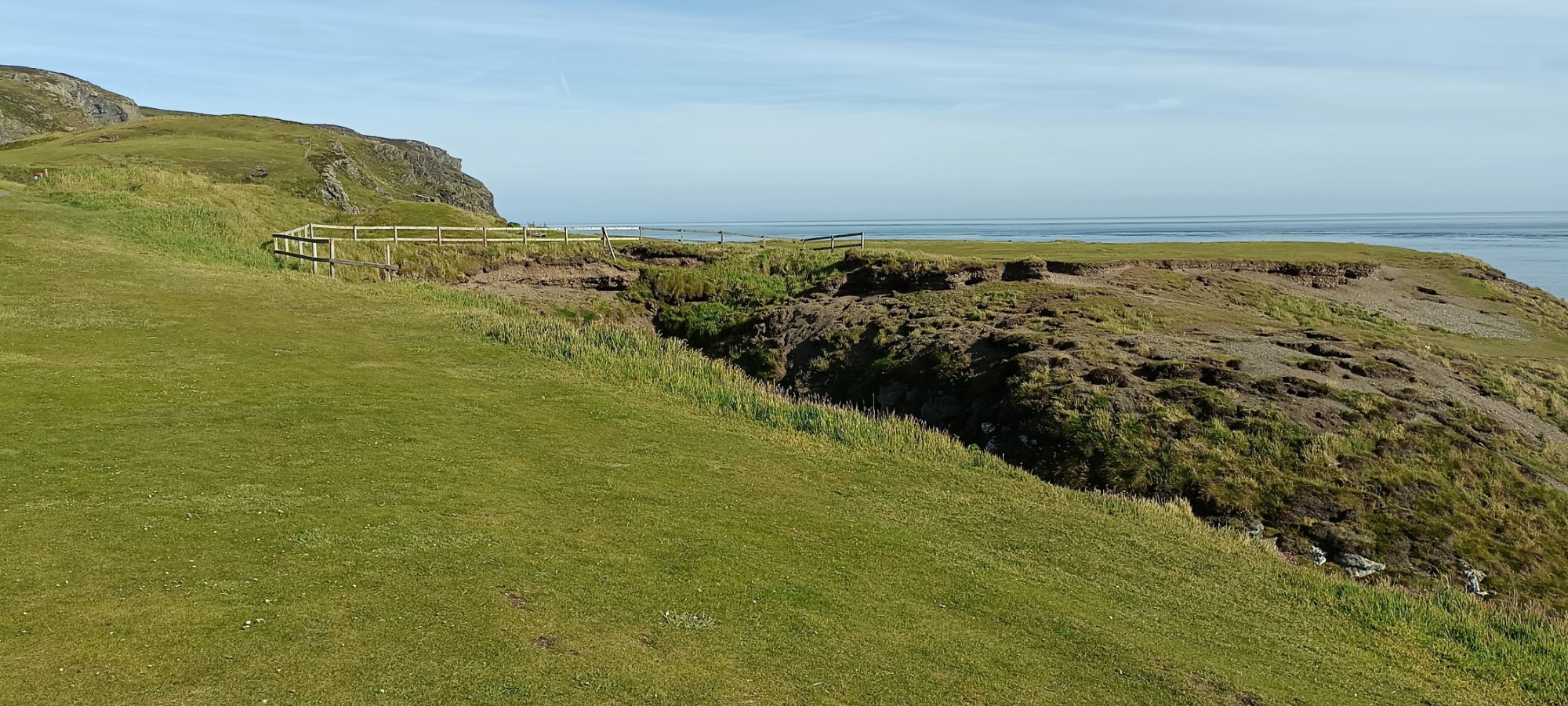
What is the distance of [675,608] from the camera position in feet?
32.0

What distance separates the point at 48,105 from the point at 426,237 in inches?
5164

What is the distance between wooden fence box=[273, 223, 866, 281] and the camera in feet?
125

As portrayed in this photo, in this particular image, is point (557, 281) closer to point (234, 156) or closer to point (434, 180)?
point (234, 156)

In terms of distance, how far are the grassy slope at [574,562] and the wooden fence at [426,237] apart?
16.5 m

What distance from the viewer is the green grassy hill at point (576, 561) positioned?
8.09 metres

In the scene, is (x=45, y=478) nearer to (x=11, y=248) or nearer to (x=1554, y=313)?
(x=11, y=248)

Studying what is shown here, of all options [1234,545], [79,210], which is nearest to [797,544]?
[1234,545]

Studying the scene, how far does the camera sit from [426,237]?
4941 cm

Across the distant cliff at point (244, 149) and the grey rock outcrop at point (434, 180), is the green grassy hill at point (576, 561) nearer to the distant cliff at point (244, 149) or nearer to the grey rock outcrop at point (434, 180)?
the distant cliff at point (244, 149)

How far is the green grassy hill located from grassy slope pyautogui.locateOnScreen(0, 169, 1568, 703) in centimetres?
5

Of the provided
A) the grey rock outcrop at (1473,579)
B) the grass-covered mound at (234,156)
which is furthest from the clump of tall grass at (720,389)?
the grass-covered mound at (234,156)

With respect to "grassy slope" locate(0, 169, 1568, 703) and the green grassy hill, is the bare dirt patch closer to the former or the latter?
the green grassy hill

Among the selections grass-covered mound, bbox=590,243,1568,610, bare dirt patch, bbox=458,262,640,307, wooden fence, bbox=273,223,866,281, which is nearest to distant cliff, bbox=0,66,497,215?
wooden fence, bbox=273,223,866,281

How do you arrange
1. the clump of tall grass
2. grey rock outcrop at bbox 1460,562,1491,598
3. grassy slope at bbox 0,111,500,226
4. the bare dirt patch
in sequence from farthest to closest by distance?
grassy slope at bbox 0,111,500,226
the bare dirt patch
the clump of tall grass
grey rock outcrop at bbox 1460,562,1491,598
